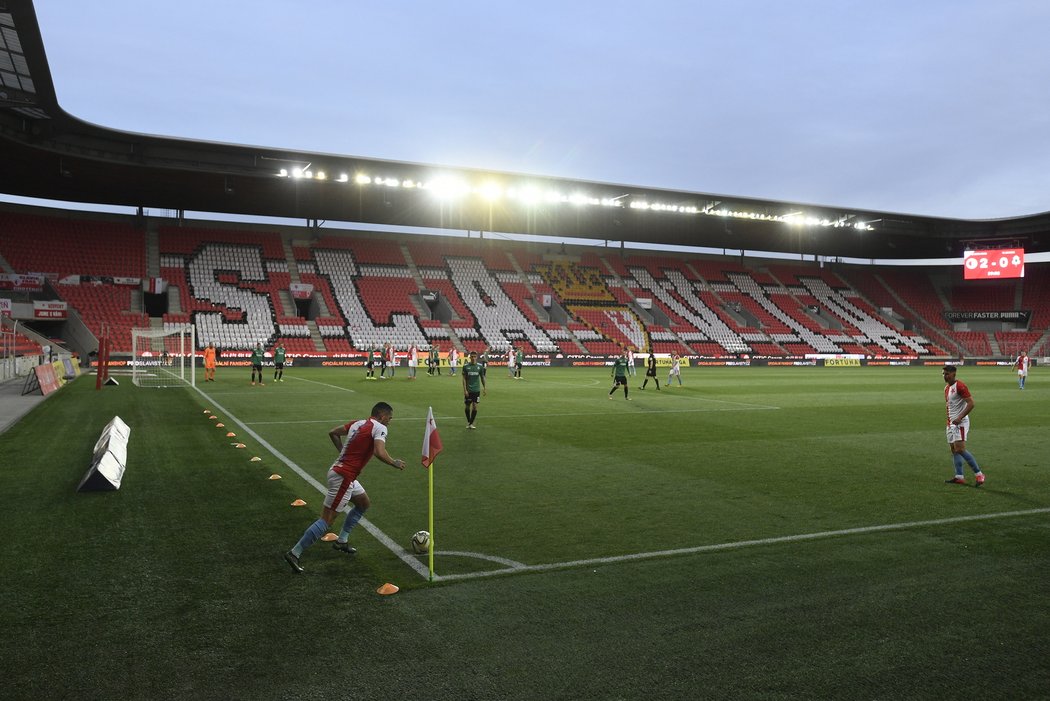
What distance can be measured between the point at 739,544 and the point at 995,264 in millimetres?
65591

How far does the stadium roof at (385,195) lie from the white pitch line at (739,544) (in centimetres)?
2224

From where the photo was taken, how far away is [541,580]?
6.25 meters

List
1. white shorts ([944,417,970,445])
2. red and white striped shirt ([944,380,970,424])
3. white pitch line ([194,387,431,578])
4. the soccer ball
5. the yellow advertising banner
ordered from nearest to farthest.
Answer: white pitch line ([194,387,431,578])
the soccer ball
red and white striped shirt ([944,380,970,424])
white shorts ([944,417,970,445])
the yellow advertising banner

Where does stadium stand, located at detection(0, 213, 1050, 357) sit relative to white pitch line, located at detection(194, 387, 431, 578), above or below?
above

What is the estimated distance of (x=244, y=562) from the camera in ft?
21.9

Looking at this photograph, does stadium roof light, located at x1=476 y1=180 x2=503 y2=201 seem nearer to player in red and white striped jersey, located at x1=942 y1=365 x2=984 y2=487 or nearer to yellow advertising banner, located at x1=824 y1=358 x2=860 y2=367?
yellow advertising banner, located at x1=824 y1=358 x2=860 y2=367

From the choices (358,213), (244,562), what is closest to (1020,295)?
(358,213)

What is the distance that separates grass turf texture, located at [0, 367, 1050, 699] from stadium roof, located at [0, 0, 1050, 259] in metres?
18.8

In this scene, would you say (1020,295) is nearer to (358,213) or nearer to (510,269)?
(510,269)

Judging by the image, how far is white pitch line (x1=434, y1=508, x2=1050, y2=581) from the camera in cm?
650

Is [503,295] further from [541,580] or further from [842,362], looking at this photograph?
[541,580]

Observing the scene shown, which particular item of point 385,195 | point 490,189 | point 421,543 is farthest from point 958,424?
point 385,195

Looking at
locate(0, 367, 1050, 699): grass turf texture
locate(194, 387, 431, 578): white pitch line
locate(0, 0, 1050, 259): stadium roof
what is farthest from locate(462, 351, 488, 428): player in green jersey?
locate(0, 0, 1050, 259): stadium roof

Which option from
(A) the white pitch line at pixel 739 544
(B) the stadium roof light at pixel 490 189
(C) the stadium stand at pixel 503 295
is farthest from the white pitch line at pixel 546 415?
(B) the stadium roof light at pixel 490 189
